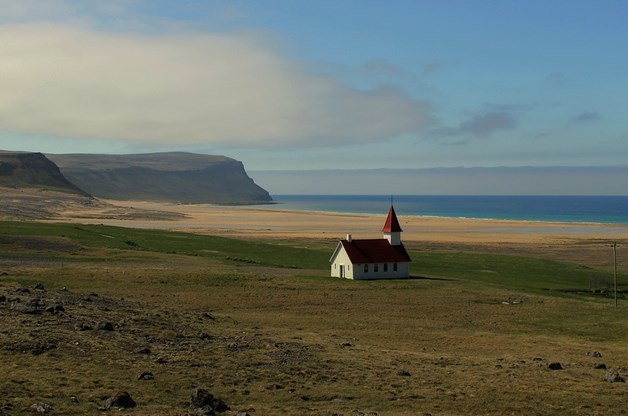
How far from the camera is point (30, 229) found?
85.0 m

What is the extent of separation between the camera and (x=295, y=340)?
31.8 metres

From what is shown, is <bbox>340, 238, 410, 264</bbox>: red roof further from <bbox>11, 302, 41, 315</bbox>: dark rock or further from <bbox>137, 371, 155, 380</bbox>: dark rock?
<bbox>137, 371, 155, 380</bbox>: dark rock

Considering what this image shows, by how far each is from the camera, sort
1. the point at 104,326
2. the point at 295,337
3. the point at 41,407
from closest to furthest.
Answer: the point at 41,407 → the point at 104,326 → the point at 295,337

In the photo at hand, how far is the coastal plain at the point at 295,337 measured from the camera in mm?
21328

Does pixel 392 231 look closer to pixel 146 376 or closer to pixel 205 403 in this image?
pixel 146 376

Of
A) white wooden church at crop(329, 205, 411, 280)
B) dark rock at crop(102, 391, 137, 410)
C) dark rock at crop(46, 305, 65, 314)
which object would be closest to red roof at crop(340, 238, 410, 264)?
white wooden church at crop(329, 205, 411, 280)

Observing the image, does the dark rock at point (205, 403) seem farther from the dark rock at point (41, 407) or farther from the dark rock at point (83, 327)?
the dark rock at point (83, 327)

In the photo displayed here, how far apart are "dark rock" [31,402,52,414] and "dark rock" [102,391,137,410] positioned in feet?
4.62

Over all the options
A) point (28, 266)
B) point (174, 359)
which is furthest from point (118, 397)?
point (28, 266)

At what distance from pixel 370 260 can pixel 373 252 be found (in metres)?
1.36

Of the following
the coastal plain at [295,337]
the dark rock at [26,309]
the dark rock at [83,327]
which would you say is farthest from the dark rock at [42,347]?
the dark rock at [26,309]

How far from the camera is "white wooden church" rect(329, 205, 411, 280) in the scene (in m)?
62.6

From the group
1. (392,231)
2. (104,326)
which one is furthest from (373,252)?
(104,326)

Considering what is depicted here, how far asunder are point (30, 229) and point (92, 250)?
19.5 m
